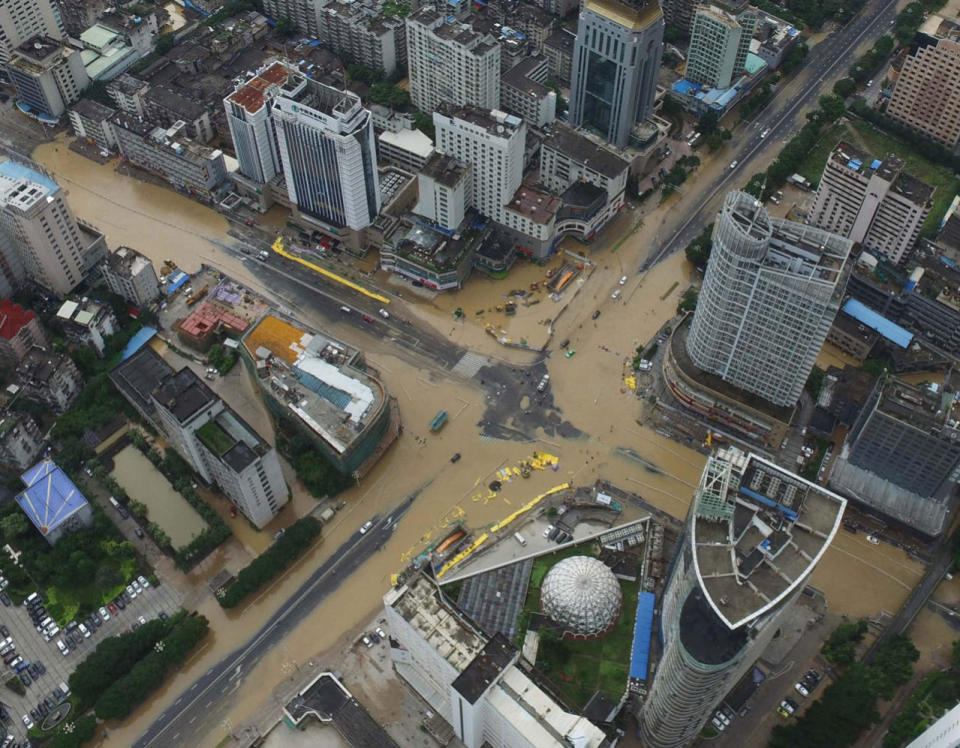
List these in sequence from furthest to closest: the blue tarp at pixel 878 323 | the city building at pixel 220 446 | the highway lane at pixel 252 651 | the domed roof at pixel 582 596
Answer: the blue tarp at pixel 878 323 < the city building at pixel 220 446 < the domed roof at pixel 582 596 < the highway lane at pixel 252 651

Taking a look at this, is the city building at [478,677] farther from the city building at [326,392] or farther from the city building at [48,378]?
the city building at [48,378]

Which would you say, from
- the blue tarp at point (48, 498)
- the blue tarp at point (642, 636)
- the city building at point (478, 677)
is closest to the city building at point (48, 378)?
the blue tarp at point (48, 498)

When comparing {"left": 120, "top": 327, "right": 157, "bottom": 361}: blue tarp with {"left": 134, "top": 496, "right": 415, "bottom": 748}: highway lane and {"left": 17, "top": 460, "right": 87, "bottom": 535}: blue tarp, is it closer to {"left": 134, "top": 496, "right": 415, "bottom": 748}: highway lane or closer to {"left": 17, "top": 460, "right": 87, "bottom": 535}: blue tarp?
{"left": 17, "top": 460, "right": 87, "bottom": 535}: blue tarp

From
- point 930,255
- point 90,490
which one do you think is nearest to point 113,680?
point 90,490

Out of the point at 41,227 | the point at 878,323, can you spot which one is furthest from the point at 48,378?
the point at 878,323

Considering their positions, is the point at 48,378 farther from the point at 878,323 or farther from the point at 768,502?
the point at 878,323

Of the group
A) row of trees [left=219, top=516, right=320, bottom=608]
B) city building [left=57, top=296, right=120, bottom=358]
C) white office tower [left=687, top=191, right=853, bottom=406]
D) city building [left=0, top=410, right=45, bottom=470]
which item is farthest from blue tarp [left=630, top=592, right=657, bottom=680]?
city building [left=57, top=296, right=120, bottom=358]
